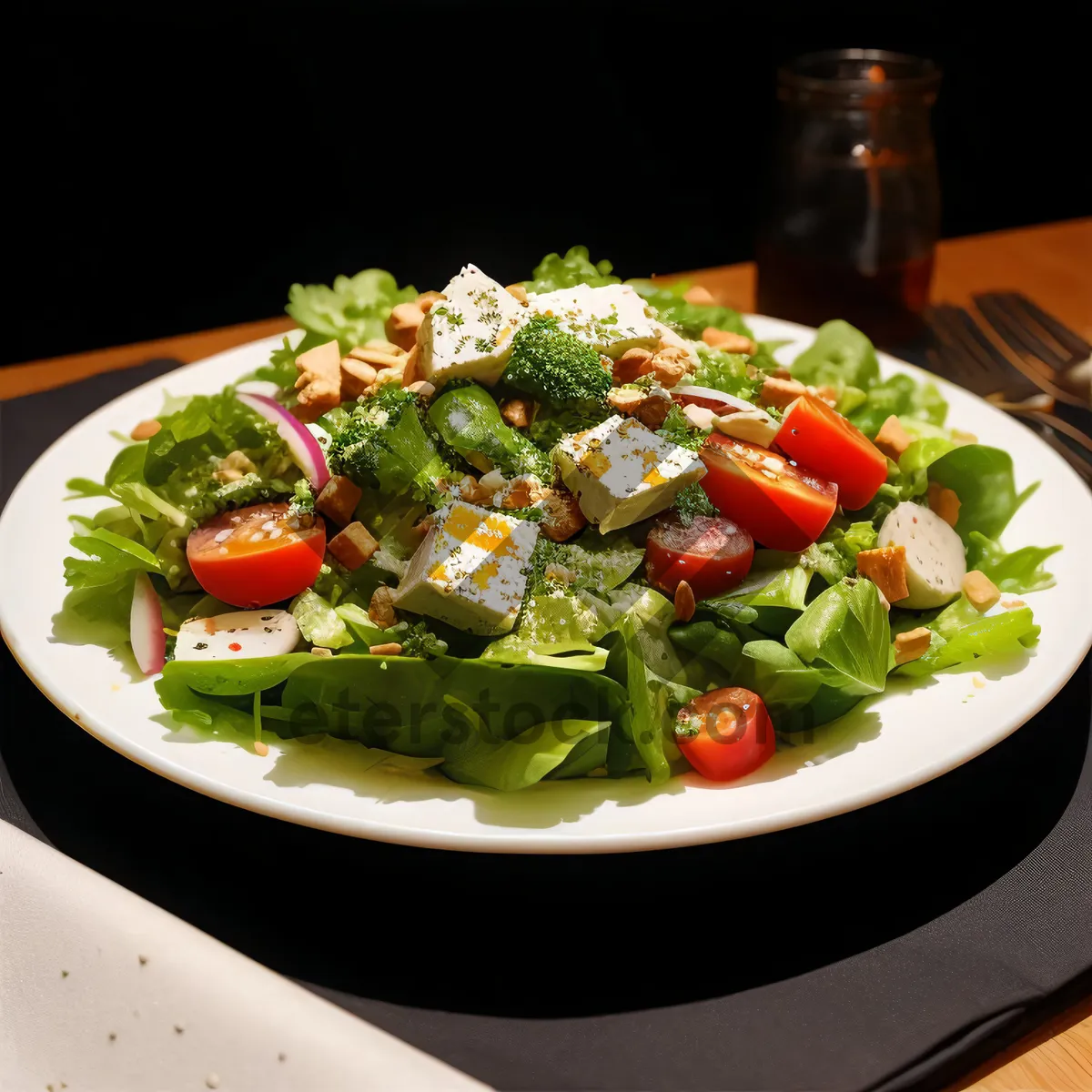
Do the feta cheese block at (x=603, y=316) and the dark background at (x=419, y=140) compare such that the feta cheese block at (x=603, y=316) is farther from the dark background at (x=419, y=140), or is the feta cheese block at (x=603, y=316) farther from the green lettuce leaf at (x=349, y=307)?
the dark background at (x=419, y=140)

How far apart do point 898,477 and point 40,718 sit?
1693 mm

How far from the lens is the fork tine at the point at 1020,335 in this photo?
3096 millimetres

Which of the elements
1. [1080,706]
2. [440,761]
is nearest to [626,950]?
[440,761]

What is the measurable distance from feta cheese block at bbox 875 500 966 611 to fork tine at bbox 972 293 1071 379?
1085 mm

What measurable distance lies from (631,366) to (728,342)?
0.39 m

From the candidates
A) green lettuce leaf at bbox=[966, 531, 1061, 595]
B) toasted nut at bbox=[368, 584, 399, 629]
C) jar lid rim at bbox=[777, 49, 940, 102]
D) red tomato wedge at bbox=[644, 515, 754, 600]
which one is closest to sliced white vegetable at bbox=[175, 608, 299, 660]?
toasted nut at bbox=[368, 584, 399, 629]

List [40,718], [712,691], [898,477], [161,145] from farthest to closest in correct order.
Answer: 1. [161,145]
2. [898,477]
3. [40,718]
4. [712,691]

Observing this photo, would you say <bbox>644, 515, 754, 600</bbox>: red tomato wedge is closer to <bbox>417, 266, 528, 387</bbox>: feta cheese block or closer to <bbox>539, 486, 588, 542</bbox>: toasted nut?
<bbox>539, 486, 588, 542</bbox>: toasted nut

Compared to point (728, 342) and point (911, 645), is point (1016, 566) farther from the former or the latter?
point (728, 342)

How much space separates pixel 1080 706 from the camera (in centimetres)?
204

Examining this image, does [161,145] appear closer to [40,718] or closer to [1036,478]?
[40,718]

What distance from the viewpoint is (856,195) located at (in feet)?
10.5

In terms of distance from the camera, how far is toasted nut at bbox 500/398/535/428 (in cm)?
217

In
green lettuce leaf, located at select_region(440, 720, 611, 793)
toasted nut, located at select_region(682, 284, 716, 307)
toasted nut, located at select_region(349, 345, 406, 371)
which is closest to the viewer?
green lettuce leaf, located at select_region(440, 720, 611, 793)
